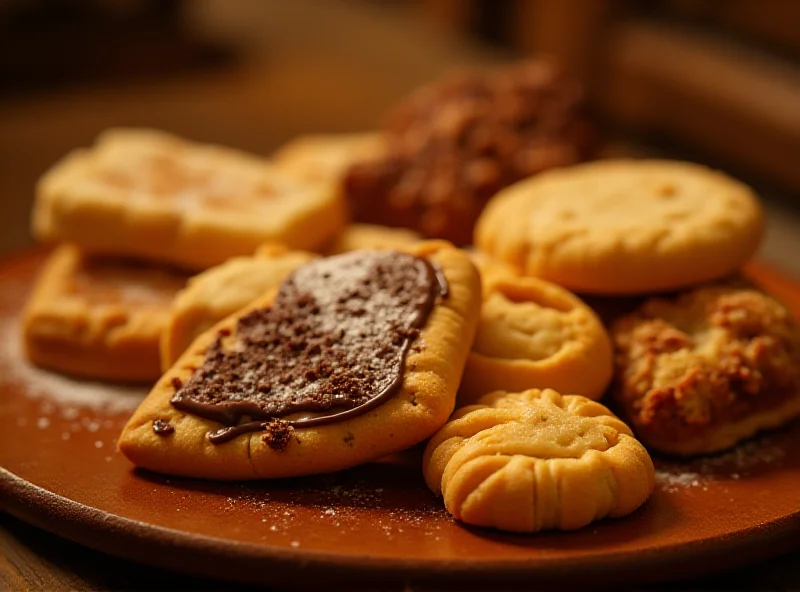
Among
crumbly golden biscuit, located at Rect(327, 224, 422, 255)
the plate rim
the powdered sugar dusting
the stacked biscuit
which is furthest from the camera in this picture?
crumbly golden biscuit, located at Rect(327, 224, 422, 255)

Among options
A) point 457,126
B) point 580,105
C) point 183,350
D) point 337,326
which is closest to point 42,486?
point 183,350

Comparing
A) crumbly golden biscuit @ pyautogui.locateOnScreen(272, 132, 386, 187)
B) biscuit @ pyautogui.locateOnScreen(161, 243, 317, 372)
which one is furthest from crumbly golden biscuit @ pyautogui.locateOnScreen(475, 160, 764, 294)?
crumbly golden biscuit @ pyautogui.locateOnScreen(272, 132, 386, 187)

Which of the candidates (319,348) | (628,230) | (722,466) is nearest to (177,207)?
(319,348)

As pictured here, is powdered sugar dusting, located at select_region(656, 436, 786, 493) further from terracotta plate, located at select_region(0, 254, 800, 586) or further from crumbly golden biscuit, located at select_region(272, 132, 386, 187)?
crumbly golden biscuit, located at select_region(272, 132, 386, 187)

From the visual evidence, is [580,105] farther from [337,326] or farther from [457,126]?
[337,326]

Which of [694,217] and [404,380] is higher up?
[694,217]

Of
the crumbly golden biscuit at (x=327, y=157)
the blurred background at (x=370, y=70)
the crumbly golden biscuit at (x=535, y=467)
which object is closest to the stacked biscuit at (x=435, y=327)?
the crumbly golden biscuit at (x=535, y=467)

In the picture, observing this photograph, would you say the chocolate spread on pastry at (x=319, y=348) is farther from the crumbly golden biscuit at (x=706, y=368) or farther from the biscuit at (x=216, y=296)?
the crumbly golden biscuit at (x=706, y=368)
